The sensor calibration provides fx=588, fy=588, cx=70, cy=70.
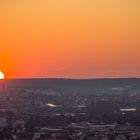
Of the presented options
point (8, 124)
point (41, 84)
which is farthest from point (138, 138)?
point (41, 84)

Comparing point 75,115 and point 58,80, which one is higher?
point 58,80

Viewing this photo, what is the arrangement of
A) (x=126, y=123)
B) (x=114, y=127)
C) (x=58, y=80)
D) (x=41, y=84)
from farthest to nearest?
1. (x=41, y=84)
2. (x=58, y=80)
3. (x=126, y=123)
4. (x=114, y=127)

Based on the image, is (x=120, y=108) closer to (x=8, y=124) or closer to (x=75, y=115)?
(x=75, y=115)

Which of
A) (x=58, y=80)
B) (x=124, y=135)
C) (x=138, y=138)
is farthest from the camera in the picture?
(x=58, y=80)

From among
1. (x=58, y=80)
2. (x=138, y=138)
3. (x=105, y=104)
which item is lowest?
(x=138, y=138)

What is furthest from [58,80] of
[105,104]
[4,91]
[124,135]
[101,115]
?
[124,135]

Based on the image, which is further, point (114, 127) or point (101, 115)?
point (101, 115)
